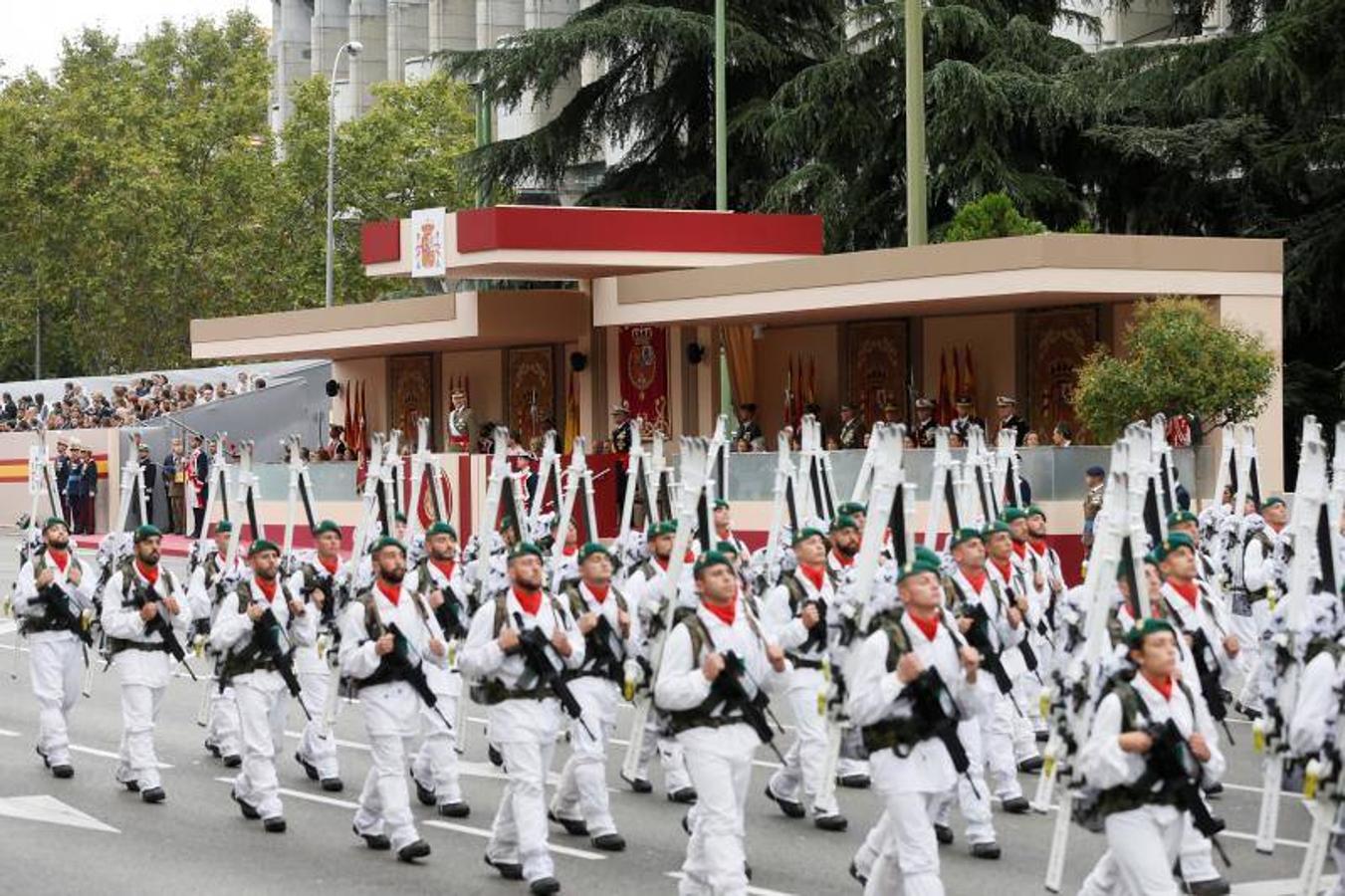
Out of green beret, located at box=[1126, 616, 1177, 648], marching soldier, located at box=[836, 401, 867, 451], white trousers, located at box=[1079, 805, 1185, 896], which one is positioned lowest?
white trousers, located at box=[1079, 805, 1185, 896]

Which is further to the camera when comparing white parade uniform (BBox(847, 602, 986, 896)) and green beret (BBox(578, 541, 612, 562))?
green beret (BBox(578, 541, 612, 562))

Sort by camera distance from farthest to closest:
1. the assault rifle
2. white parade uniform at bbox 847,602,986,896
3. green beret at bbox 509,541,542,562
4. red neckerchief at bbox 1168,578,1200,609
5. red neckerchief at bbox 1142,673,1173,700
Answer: red neckerchief at bbox 1168,578,1200,609, green beret at bbox 509,541,542,562, the assault rifle, white parade uniform at bbox 847,602,986,896, red neckerchief at bbox 1142,673,1173,700

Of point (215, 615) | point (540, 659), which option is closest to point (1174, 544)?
point (540, 659)

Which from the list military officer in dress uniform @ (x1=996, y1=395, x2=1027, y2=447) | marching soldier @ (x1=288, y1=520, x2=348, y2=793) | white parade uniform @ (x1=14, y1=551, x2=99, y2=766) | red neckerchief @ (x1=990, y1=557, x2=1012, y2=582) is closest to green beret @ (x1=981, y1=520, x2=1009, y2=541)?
red neckerchief @ (x1=990, y1=557, x2=1012, y2=582)

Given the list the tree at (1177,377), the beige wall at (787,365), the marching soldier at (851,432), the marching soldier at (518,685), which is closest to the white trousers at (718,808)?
the marching soldier at (518,685)

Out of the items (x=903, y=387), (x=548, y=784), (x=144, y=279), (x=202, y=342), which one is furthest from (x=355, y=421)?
(x=548, y=784)

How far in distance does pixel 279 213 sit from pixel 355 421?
81.5 ft

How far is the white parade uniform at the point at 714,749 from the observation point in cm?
1249

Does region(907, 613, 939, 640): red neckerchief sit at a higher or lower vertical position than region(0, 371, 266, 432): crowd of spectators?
lower

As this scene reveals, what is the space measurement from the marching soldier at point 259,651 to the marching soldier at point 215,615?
0.46 meters

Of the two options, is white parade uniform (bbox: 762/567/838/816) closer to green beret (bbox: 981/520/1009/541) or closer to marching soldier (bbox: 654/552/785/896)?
green beret (bbox: 981/520/1009/541)

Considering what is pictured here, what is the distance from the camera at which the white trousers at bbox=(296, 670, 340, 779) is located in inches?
693

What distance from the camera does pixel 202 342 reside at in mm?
45750

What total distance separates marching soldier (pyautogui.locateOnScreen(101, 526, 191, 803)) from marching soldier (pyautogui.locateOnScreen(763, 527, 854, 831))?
4.25m
